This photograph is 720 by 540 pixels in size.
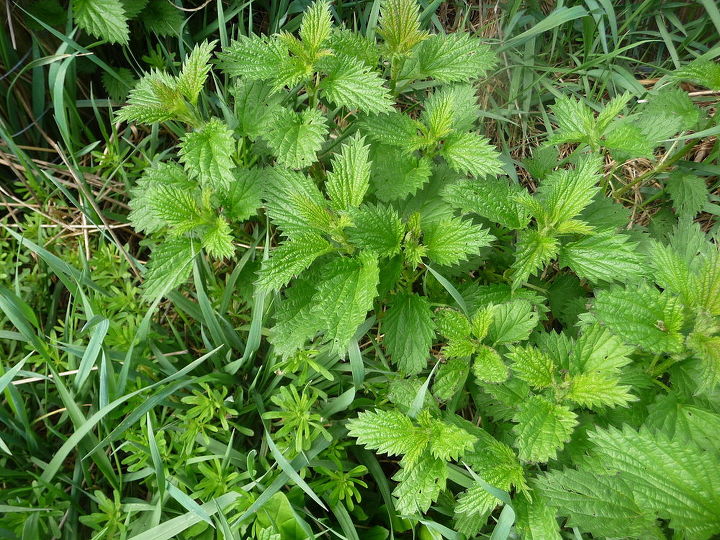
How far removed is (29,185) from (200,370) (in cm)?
104

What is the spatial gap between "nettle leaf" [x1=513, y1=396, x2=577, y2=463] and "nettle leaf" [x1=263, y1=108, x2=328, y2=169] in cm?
92

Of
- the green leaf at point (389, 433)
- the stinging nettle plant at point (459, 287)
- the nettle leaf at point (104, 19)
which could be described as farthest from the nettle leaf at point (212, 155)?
the green leaf at point (389, 433)

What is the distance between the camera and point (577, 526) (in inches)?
51.9

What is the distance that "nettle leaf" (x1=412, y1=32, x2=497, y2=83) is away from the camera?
1.72m

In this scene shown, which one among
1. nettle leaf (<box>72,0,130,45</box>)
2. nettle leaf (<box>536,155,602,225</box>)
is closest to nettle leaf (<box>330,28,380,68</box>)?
nettle leaf (<box>536,155,602,225</box>)

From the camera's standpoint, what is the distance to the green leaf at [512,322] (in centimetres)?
149

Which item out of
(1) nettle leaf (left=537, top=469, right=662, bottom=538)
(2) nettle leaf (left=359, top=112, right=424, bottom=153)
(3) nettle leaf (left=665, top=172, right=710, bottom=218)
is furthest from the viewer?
(3) nettle leaf (left=665, top=172, right=710, bottom=218)

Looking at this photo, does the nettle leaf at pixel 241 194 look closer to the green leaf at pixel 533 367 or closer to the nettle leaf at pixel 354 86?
the nettle leaf at pixel 354 86

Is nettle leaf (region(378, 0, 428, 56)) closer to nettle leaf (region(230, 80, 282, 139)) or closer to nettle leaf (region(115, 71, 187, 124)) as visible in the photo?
nettle leaf (region(230, 80, 282, 139))

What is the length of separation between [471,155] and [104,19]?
4.67 ft

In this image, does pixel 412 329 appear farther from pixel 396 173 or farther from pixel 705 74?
pixel 705 74

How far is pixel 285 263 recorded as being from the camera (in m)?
1.47

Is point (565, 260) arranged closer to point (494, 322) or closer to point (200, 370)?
point (494, 322)

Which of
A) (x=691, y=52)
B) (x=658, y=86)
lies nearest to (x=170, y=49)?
(x=658, y=86)
